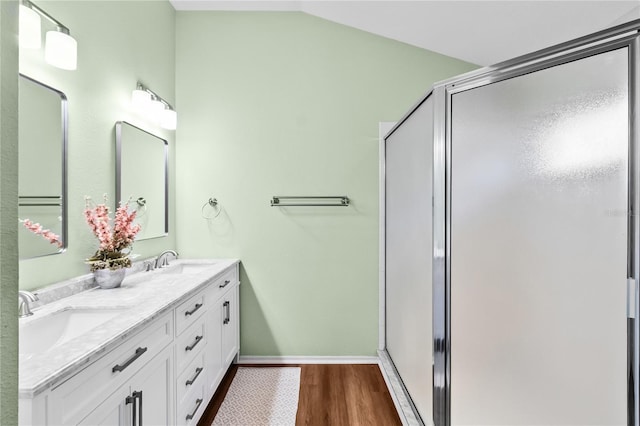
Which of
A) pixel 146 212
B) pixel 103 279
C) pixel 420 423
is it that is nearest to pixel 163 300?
pixel 103 279

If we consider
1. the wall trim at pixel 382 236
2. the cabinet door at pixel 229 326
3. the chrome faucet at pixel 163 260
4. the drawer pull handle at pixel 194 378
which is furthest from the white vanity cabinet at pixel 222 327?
the wall trim at pixel 382 236

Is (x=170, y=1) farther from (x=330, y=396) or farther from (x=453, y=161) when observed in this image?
(x=330, y=396)

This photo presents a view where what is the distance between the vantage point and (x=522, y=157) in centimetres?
114

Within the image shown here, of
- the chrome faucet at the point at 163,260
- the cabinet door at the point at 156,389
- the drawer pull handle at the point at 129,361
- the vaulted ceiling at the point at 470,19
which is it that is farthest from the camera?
the chrome faucet at the point at 163,260

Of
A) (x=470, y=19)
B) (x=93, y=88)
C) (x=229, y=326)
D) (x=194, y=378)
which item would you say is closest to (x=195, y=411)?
(x=194, y=378)

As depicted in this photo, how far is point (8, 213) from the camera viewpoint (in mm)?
402

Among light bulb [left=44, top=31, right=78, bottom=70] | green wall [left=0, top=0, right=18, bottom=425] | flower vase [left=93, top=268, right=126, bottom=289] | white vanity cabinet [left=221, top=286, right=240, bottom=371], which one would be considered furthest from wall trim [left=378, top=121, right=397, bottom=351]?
green wall [left=0, top=0, right=18, bottom=425]

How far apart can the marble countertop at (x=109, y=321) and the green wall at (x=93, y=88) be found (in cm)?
20

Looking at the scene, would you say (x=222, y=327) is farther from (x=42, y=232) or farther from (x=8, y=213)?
(x=8, y=213)

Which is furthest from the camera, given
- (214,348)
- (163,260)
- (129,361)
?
(163,260)

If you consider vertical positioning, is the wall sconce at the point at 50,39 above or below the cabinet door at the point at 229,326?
above

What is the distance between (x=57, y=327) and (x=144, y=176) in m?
1.19

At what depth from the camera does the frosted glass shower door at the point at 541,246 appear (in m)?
0.95

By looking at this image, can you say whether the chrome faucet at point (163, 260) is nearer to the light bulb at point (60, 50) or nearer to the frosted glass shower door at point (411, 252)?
the light bulb at point (60, 50)
